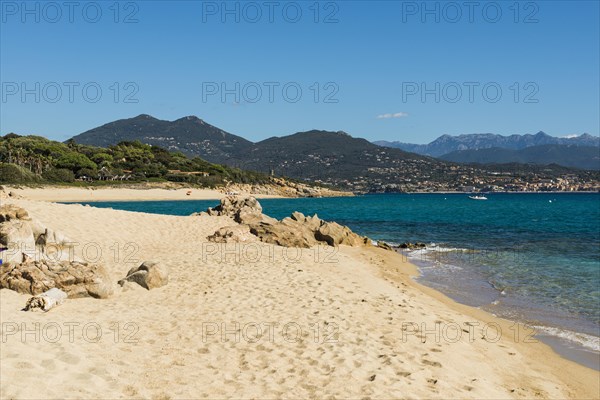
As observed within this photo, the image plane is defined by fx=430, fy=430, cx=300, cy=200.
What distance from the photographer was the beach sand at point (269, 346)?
6660 mm

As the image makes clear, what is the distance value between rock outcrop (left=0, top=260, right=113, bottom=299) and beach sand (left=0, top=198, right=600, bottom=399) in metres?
0.37

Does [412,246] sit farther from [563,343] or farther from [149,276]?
[149,276]

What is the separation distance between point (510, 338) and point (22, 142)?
12510 centimetres

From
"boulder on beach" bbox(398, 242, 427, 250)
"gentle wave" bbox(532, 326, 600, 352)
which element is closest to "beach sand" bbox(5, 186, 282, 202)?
"boulder on beach" bbox(398, 242, 427, 250)

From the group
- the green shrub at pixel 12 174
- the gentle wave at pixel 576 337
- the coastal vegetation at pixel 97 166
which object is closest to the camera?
the gentle wave at pixel 576 337

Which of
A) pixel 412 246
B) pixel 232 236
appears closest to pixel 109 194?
pixel 232 236

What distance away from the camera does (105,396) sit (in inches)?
Result: 236

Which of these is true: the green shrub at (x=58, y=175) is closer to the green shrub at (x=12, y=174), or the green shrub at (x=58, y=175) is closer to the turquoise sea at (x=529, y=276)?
the green shrub at (x=12, y=174)

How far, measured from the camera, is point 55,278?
11.4 metres

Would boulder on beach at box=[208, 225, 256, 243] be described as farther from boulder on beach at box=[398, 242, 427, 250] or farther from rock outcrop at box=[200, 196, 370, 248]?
boulder on beach at box=[398, 242, 427, 250]

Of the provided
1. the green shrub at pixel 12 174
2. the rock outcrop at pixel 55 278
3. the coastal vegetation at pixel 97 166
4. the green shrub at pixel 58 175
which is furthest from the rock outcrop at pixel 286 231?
the green shrub at pixel 58 175

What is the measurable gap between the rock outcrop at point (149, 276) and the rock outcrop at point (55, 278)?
113 centimetres

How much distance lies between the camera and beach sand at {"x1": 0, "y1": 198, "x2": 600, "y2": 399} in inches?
262

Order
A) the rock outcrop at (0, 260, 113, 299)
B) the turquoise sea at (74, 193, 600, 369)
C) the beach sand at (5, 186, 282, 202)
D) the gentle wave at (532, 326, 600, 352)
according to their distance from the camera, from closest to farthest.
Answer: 1. the rock outcrop at (0, 260, 113, 299)
2. the gentle wave at (532, 326, 600, 352)
3. the turquoise sea at (74, 193, 600, 369)
4. the beach sand at (5, 186, 282, 202)
